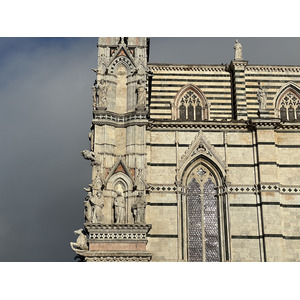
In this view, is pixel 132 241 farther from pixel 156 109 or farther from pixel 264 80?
pixel 264 80

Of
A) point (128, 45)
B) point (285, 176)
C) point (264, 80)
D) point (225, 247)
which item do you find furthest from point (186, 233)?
point (264, 80)

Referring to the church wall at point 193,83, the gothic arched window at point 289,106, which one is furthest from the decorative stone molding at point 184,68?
the gothic arched window at point 289,106

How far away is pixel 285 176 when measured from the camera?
1942 cm

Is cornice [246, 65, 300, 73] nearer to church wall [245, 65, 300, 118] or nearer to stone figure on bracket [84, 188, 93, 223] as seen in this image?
church wall [245, 65, 300, 118]

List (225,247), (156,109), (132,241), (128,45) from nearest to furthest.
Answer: (132,241), (225,247), (128,45), (156,109)

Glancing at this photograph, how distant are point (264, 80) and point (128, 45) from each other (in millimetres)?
7594

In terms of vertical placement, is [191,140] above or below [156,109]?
below

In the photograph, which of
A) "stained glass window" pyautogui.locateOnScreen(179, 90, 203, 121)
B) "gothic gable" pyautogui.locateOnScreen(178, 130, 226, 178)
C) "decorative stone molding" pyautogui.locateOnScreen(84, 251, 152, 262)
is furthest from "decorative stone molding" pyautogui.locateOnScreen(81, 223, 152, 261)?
"stained glass window" pyautogui.locateOnScreen(179, 90, 203, 121)

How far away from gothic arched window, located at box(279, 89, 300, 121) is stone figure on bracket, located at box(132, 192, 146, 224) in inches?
366

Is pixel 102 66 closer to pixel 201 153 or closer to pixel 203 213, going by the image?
pixel 201 153

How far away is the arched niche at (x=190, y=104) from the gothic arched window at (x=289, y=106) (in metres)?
3.34

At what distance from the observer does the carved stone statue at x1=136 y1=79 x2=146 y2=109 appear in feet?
62.4

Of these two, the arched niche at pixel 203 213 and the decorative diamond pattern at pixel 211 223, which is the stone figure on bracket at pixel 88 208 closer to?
the arched niche at pixel 203 213

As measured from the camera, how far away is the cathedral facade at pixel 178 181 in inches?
695
